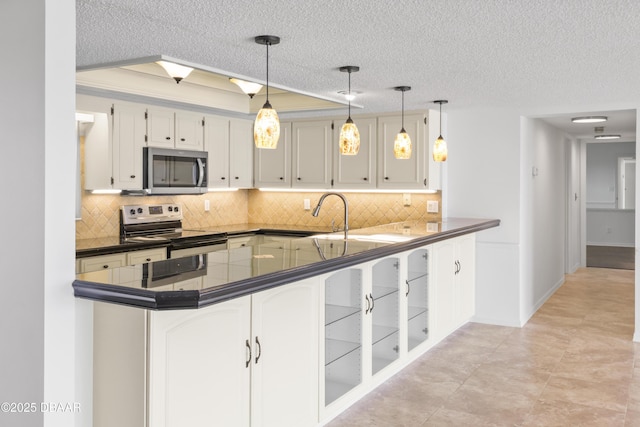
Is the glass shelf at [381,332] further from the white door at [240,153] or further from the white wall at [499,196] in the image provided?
the white door at [240,153]

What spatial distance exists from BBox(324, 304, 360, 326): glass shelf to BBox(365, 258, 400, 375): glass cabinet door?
341mm

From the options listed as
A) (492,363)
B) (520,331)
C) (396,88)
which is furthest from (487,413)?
(396,88)

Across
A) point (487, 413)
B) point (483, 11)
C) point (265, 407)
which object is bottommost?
point (487, 413)

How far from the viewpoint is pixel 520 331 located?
18.1ft

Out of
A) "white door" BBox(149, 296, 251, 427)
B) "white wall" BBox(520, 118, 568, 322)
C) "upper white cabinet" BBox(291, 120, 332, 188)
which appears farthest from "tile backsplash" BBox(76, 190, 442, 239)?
"white door" BBox(149, 296, 251, 427)

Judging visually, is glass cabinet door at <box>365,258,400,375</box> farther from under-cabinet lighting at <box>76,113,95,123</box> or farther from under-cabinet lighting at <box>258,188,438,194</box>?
under-cabinet lighting at <box>76,113,95,123</box>

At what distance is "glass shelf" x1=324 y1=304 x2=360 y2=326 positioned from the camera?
10.7 feet

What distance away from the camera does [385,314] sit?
3930 millimetres

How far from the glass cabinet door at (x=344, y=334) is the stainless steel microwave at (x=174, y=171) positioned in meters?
2.73

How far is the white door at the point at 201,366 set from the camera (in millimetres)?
2191

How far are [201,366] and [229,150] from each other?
14.3ft

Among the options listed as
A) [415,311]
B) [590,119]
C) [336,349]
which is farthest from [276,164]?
[336,349]

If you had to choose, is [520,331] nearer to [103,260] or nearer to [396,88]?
[396,88]

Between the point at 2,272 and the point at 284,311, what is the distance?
1.25 m
